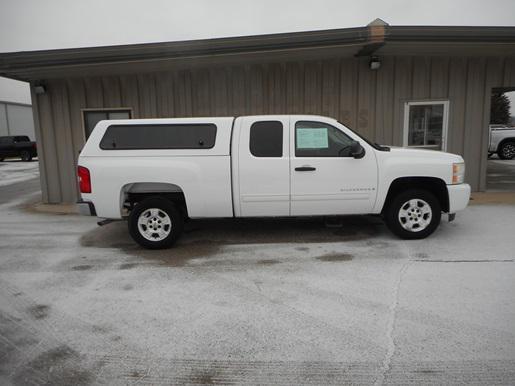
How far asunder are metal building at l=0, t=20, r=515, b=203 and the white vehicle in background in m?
10.9

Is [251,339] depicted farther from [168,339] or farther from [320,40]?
[320,40]

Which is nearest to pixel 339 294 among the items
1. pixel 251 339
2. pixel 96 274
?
pixel 251 339

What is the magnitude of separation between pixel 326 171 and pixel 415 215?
5.15ft

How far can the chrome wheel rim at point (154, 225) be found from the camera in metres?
5.73

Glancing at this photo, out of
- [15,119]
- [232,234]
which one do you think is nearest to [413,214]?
[232,234]

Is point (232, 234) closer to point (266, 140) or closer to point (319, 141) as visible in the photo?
point (266, 140)

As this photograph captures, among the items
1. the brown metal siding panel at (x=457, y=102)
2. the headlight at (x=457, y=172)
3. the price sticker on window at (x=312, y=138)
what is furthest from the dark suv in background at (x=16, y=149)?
the headlight at (x=457, y=172)

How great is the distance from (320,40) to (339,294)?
518cm

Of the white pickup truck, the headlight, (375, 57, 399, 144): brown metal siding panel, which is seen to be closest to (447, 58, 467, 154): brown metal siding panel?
(375, 57, 399, 144): brown metal siding panel

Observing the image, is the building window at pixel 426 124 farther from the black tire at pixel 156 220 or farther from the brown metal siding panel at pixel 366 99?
the black tire at pixel 156 220

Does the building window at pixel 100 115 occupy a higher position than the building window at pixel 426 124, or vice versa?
the building window at pixel 100 115

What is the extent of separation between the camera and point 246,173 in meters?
5.61

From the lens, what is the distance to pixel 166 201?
570 centimetres

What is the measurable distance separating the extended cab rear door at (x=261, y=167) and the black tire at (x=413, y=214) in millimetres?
1627
